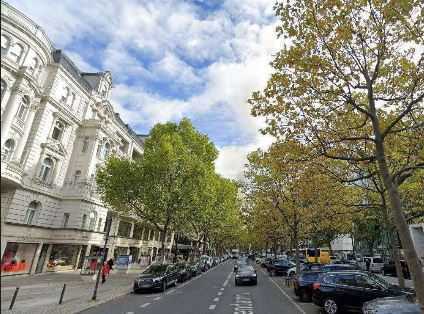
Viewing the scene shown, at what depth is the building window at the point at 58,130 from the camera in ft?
92.5

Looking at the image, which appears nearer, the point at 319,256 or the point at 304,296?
the point at 304,296

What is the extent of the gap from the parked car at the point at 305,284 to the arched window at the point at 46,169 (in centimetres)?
2359

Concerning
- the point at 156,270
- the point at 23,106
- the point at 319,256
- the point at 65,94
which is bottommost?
the point at 156,270

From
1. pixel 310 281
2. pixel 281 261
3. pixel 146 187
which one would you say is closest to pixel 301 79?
pixel 310 281

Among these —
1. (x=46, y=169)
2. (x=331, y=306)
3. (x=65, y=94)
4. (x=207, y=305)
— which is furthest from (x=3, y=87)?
(x=46, y=169)

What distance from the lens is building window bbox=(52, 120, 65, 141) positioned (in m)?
28.2

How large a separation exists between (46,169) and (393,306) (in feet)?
93.9

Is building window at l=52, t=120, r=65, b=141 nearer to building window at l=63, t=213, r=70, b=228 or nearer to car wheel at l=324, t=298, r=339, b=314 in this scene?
building window at l=63, t=213, r=70, b=228

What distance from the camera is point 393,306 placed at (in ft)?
29.5

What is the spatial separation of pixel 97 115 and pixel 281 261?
28255 mm

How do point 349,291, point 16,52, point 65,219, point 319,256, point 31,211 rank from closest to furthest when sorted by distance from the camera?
point 16,52 → point 349,291 → point 31,211 → point 65,219 → point 319,256

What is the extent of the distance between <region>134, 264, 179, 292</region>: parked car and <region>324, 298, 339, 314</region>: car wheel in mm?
10963

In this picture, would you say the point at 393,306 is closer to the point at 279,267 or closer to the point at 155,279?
the point at 155,279

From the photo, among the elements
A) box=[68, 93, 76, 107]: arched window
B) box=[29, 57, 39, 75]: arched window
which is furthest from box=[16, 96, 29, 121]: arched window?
box=[68, 93, 76, 107]: arched window
